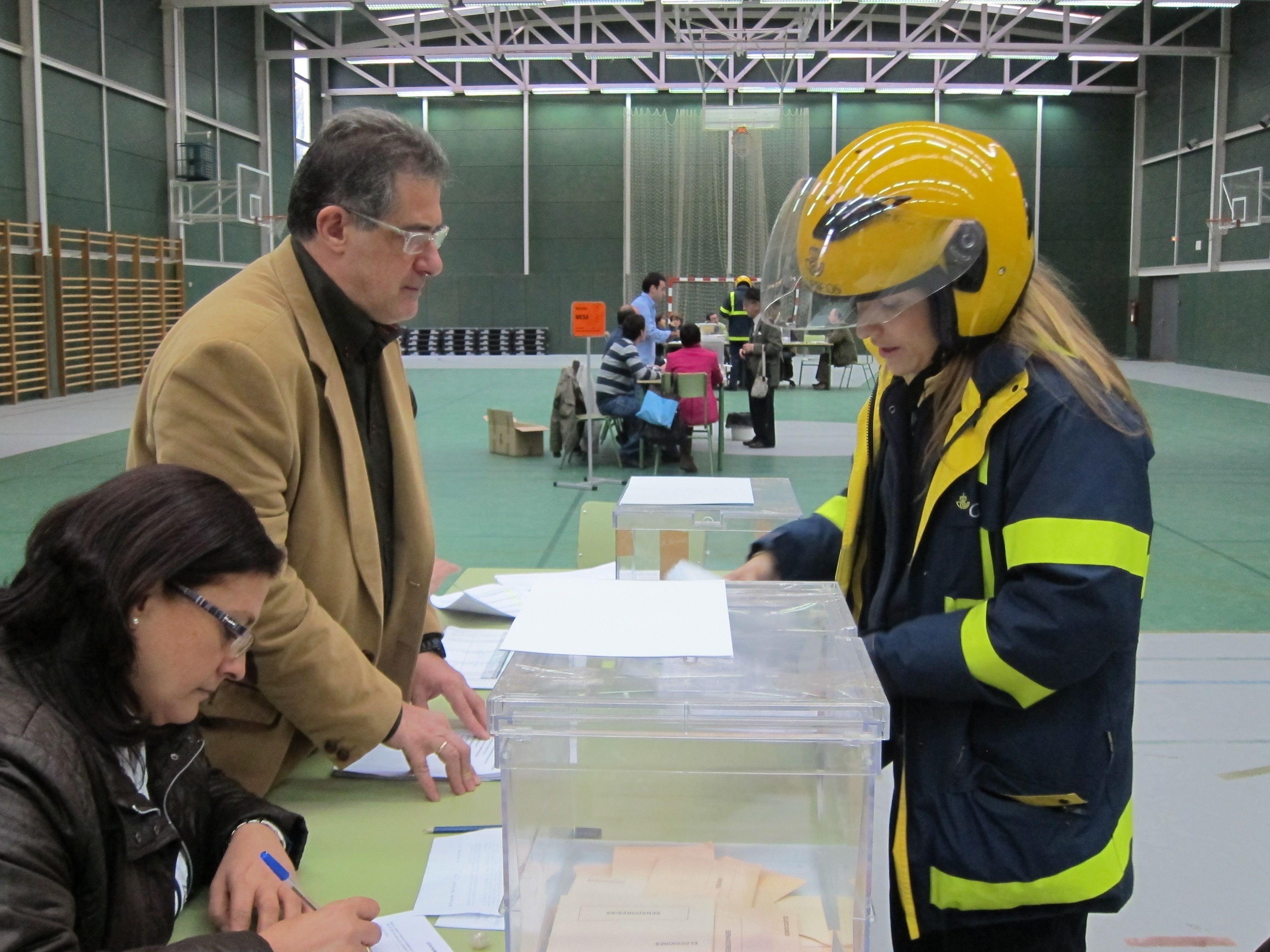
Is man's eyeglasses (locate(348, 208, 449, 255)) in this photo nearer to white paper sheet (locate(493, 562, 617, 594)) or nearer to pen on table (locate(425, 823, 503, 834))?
pen on table (locate(425, 823, 503, 834))

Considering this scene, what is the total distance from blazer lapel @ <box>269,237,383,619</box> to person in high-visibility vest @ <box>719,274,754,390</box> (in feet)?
37.1

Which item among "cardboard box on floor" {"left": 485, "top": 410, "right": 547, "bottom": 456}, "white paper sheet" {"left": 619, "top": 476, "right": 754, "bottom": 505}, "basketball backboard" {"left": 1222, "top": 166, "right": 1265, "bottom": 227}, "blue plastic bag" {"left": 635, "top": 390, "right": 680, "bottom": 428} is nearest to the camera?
"white paper sheet" {"left": 619, "top": 476, "right": 754, "bottom": 505}

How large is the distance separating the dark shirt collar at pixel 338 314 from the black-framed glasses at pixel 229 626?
672 mm

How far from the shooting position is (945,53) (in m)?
19.7

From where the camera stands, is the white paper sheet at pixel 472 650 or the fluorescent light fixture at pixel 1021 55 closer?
the white paper sheet at pixel 472 650

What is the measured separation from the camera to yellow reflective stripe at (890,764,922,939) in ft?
4.30

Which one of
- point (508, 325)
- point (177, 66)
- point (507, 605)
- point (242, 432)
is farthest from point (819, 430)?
point (508, 325)

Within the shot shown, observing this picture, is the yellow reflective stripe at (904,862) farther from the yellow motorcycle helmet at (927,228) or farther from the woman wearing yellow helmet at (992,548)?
the yellow motorcycle helmet at (927,228)

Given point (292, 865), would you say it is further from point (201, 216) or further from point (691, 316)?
point (691, 316)

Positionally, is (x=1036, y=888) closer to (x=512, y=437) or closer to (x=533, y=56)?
(x=512, y=437)

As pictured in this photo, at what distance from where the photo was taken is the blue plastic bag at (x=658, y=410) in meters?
8.59

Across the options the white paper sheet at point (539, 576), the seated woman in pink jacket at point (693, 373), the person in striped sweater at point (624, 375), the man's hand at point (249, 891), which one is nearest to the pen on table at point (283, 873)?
the man's hand at point (249, 891)

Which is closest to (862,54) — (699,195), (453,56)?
(699,195)

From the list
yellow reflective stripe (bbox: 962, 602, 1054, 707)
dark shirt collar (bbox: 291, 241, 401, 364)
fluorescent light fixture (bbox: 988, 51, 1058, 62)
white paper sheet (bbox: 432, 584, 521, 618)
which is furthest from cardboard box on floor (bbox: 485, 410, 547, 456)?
fluorescent light fixture (bbox: 988, 51, 1058, 62)
